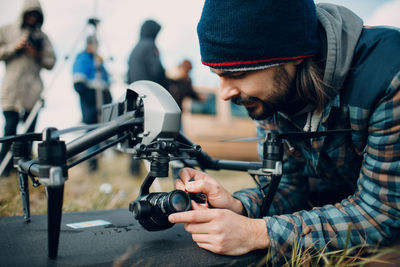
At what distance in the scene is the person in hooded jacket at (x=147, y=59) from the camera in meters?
3.14

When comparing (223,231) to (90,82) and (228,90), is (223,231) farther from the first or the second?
(90,82)

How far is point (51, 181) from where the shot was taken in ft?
2.65

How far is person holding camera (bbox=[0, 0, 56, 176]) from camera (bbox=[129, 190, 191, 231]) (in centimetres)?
228

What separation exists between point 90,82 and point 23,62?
819 mm

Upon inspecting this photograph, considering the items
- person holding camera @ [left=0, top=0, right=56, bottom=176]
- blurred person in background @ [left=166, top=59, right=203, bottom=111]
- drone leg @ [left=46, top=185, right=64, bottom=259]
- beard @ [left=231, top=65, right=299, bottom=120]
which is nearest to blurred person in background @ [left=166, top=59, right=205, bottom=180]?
blurred person in background @ [left=166, top=59, right=203, bottom=111]

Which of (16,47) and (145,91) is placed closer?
(145,91)

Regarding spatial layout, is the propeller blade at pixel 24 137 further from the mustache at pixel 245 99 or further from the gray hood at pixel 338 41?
the gray hood at pixel 338 41

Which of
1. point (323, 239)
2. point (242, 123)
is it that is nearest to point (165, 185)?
point (323, 239)

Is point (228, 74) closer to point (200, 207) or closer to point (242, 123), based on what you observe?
point (200, 207)

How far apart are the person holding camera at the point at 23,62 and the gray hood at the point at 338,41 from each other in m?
2.61

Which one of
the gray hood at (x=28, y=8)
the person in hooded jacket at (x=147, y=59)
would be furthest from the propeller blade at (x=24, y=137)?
the gray hood at (x=28, y=8)

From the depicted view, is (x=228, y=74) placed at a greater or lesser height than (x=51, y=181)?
greater

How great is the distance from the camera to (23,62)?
2.96m

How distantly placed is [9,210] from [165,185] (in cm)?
161
